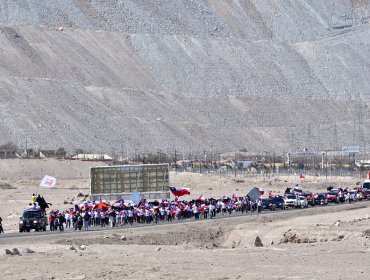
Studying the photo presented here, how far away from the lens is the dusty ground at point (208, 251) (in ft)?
92.7

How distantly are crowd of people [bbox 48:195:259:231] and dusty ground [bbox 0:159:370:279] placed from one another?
2671 mm

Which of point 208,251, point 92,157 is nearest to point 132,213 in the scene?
point 208,251

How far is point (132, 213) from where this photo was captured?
178 ft

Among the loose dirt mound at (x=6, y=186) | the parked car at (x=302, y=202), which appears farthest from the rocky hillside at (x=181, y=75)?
the parked car at (x=302, y=202)

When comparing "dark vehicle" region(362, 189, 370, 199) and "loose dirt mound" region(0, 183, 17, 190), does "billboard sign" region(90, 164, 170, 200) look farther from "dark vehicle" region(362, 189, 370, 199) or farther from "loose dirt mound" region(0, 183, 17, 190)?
"loose dirt mound" region(0, 183, 17, 190)

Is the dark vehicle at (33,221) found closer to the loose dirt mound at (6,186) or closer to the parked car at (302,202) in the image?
the parked car at (302,202)

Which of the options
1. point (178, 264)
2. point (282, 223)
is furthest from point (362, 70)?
point (178, 264)

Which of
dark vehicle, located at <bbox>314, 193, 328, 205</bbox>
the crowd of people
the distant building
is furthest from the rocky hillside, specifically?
the crowd of people

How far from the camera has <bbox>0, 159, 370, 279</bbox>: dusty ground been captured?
28.3m

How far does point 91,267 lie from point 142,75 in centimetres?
12495

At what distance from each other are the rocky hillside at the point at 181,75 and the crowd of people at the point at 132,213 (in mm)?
58589

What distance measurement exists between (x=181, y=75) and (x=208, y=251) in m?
125

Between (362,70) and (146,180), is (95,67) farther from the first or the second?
(146,180)

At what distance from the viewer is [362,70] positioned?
17250 cm
